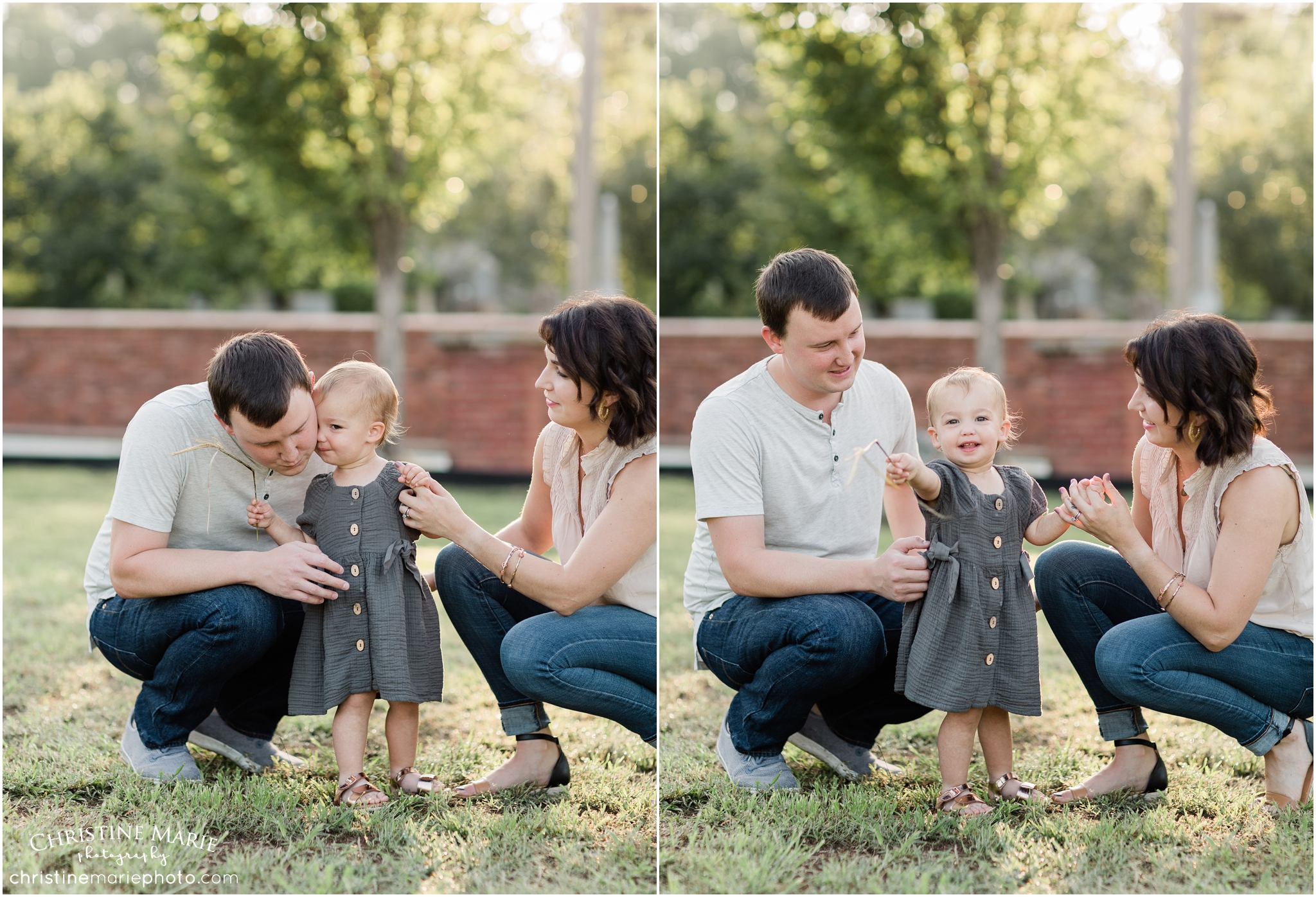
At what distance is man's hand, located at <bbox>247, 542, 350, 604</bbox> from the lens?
8.38ft

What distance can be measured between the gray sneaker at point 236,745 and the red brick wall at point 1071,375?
7.41m

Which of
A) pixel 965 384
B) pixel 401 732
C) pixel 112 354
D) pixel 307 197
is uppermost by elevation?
pixel 307 197

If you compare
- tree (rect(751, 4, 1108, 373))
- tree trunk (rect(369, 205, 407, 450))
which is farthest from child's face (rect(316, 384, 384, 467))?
tree trunk (rect(369, 205, 407, 450))

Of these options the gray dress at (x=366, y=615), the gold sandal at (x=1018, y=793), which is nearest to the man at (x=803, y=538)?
the gold sandal at (x=1018, y=793)

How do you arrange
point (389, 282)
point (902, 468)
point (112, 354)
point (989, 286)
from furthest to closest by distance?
point (112, 354) < point (389, 282) < point (989, 286) < point (902, 468)

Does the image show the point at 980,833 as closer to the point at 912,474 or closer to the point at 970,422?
the point at 912,474

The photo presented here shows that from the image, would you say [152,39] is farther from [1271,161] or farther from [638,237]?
[1271,161]

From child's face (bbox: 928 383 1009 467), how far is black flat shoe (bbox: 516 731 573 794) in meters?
1.22

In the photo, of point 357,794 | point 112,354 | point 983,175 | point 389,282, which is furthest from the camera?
point 112,354

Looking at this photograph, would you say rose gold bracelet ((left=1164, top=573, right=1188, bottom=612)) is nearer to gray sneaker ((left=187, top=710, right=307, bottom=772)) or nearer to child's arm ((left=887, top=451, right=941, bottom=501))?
child's arm ((left=887, top=451, right=941, bottom=501))

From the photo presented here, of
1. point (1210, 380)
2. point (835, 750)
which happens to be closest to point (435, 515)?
point (835, 750)

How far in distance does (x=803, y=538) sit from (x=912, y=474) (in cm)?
40

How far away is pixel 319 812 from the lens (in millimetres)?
2553

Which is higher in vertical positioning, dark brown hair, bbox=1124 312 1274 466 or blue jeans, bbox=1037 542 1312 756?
dark brown hair, bbox=1124 312 1274 466
